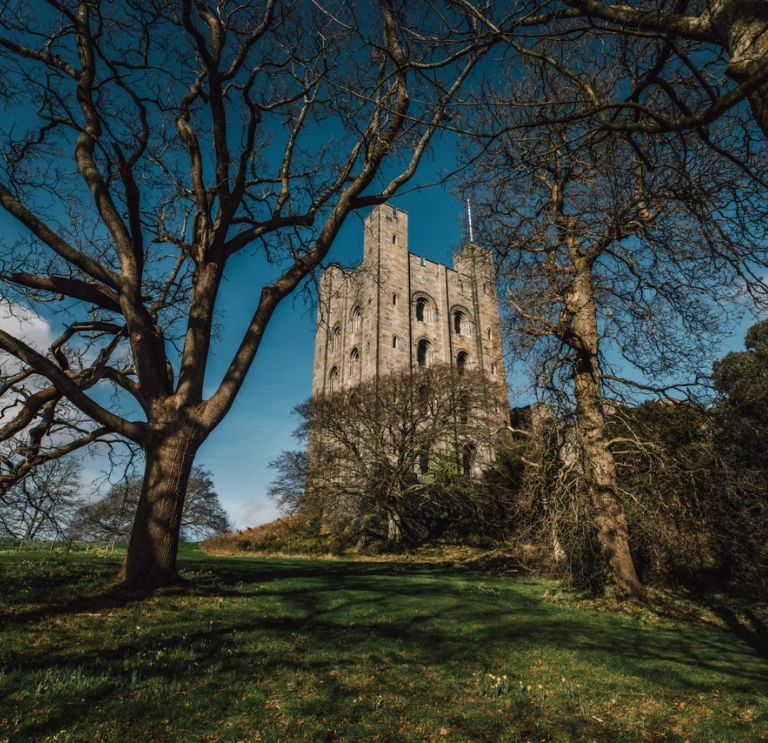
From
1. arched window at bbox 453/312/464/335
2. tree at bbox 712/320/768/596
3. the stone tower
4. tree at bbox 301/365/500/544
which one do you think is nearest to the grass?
tree at bbox 712/320/768/596

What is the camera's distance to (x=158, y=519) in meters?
6.17

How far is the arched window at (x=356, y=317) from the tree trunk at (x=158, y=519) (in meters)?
30.2

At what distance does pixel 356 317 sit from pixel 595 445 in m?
29.1

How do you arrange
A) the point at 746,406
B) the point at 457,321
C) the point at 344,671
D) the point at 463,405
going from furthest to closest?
the point at 457,321 < the point at 463,405 < the point at 746,406 < the point at 344,671

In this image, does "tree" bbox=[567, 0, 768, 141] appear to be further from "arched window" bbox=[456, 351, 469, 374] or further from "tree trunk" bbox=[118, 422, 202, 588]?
"arched window" bbox=[456, 351, 469, 374]

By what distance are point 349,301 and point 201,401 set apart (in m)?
31.2

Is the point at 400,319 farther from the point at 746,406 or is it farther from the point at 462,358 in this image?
the point at 746,406

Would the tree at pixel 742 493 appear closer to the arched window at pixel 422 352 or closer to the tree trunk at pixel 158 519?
the tree trunk at pixel 158 519

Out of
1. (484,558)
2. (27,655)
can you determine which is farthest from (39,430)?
(484,558)

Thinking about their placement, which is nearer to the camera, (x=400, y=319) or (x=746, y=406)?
(x=746, y=406)

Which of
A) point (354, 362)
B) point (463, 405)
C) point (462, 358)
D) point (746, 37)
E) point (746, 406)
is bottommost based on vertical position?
point (746, 37)

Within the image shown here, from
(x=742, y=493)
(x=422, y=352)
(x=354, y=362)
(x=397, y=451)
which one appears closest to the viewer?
(x=742, y=493)

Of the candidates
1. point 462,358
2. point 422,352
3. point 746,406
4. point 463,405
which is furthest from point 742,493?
point 462,358

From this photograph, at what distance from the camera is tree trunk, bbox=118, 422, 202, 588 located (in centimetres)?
615
